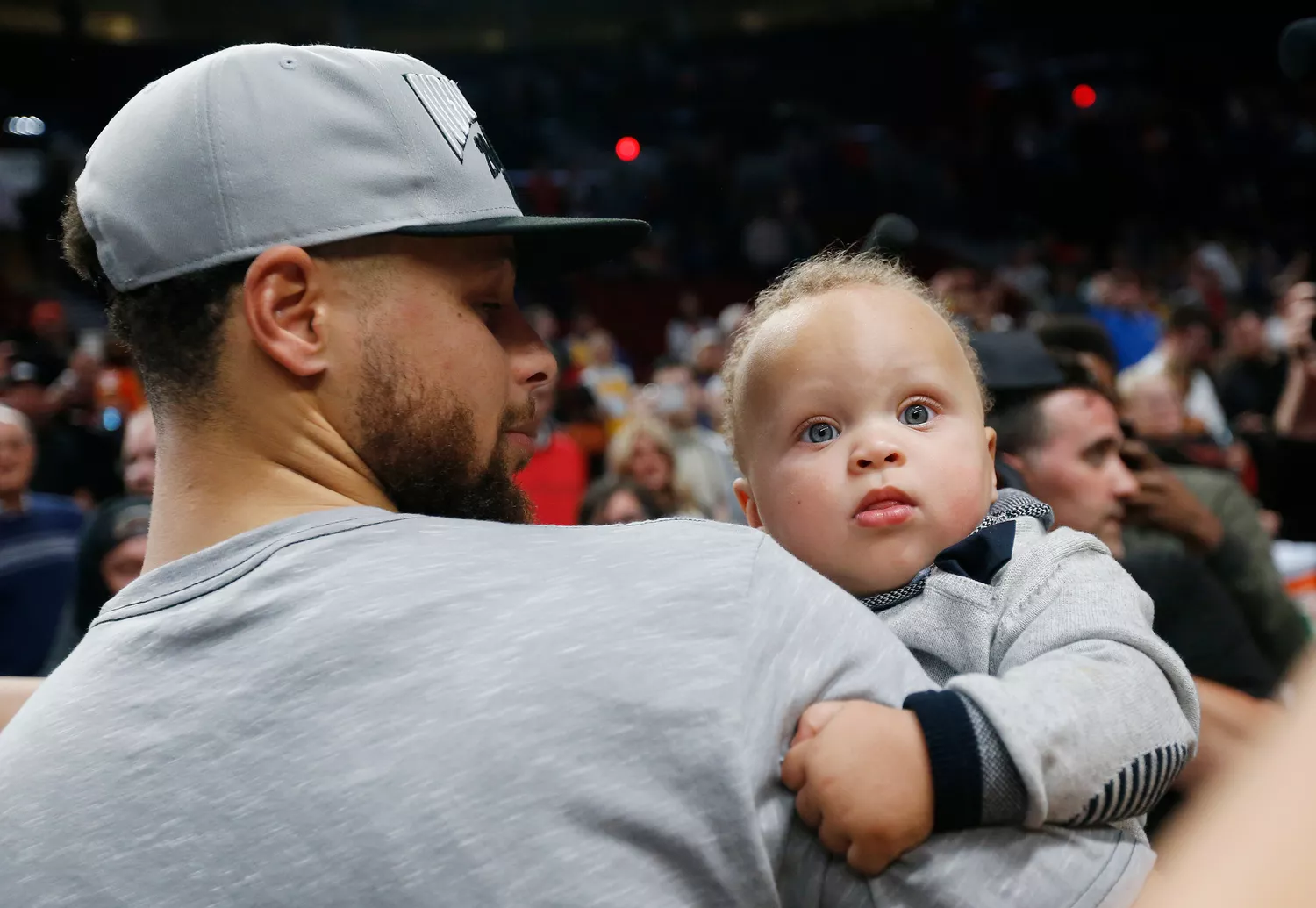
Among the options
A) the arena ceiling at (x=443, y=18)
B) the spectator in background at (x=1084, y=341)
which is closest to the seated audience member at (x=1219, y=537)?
the spectator in background at (x=1084, y=341)

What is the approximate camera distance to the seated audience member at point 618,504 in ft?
16.1

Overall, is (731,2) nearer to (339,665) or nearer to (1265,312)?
(1265,312)

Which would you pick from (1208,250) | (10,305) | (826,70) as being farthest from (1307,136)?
(10,305)

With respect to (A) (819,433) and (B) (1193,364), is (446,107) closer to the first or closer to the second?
(A) (819,433)

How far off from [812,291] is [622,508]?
3.48 meters

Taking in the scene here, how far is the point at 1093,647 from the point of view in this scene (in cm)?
108

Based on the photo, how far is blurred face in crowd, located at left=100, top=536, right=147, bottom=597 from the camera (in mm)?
3844

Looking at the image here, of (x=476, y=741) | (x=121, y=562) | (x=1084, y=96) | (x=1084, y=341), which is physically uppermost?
(x=1084, y=96)

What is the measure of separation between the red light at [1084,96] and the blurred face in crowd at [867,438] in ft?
58.9

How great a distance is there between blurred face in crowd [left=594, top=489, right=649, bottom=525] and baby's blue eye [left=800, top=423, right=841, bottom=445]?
3471 millimetres

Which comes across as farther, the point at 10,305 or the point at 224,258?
the point at 10,305

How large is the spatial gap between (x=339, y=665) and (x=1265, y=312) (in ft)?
42.5

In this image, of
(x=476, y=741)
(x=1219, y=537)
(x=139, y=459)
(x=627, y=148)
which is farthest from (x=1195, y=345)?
(x=627, y=148)

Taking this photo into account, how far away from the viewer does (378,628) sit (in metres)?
0.96
